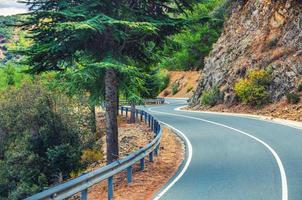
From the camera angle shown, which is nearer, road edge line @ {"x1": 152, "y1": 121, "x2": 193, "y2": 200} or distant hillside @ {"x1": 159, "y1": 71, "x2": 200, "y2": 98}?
road edge line @ {"x1": 152, "y1": 121, "x2": 193, "y2": 200}

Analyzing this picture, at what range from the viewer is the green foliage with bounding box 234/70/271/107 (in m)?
36.1

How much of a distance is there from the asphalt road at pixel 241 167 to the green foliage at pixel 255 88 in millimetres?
11922

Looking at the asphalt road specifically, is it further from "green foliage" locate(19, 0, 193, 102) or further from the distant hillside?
the distant hillside

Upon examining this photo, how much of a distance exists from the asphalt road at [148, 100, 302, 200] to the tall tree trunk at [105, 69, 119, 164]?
103 inches

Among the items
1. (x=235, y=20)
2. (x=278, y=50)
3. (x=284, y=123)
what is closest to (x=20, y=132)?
(x=284, y=123)

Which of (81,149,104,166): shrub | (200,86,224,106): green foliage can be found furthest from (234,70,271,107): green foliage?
(81,149,104,166): shrub

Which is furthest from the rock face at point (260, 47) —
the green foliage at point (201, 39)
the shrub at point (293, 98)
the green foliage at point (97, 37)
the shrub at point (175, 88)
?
the shrub at point (175, 88)

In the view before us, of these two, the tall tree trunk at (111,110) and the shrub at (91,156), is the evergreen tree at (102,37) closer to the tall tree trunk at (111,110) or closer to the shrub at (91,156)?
the tall tree trunk at (111,110)

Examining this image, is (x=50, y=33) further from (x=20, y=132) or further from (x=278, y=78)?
(x=278, y=78)

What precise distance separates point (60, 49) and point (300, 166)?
843cm

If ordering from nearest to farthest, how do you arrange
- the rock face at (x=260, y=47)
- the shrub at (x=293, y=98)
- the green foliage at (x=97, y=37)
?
the green foliage at (x=97, y=37), the shrub at (x=293, y=98), the rock face at (x=260, y=47)

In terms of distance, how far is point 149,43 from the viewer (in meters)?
16.4

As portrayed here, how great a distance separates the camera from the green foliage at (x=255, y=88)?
36062 millimetres

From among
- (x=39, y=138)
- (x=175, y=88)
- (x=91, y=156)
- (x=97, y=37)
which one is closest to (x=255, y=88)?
(x=91, y=156)
